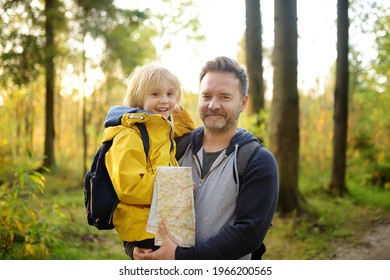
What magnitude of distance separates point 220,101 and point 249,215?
580 millimetres

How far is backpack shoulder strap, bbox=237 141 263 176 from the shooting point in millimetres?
1898

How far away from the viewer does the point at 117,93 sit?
16156 millimetres

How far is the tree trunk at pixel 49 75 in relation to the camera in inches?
368

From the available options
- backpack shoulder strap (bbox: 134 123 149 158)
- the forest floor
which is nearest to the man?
backpack shoulder strap (bbox: 134 123 149 158)

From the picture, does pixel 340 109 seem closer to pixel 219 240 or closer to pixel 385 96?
pixel 385 96

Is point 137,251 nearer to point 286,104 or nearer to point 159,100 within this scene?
point 159,100

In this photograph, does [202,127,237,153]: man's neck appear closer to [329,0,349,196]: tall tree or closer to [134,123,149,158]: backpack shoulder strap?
[134,123,149,158]: backpack shoulder strap

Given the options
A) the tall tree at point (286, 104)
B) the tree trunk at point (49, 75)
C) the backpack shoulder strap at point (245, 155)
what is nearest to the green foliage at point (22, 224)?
the backpack shoulder strap at point (245, 155)

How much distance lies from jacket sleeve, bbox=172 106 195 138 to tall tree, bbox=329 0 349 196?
6.20m

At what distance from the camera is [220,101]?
203 centimetres

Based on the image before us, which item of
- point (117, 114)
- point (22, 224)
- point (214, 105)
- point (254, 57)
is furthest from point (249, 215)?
point (254, 57)

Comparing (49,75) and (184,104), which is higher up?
(49,75)
